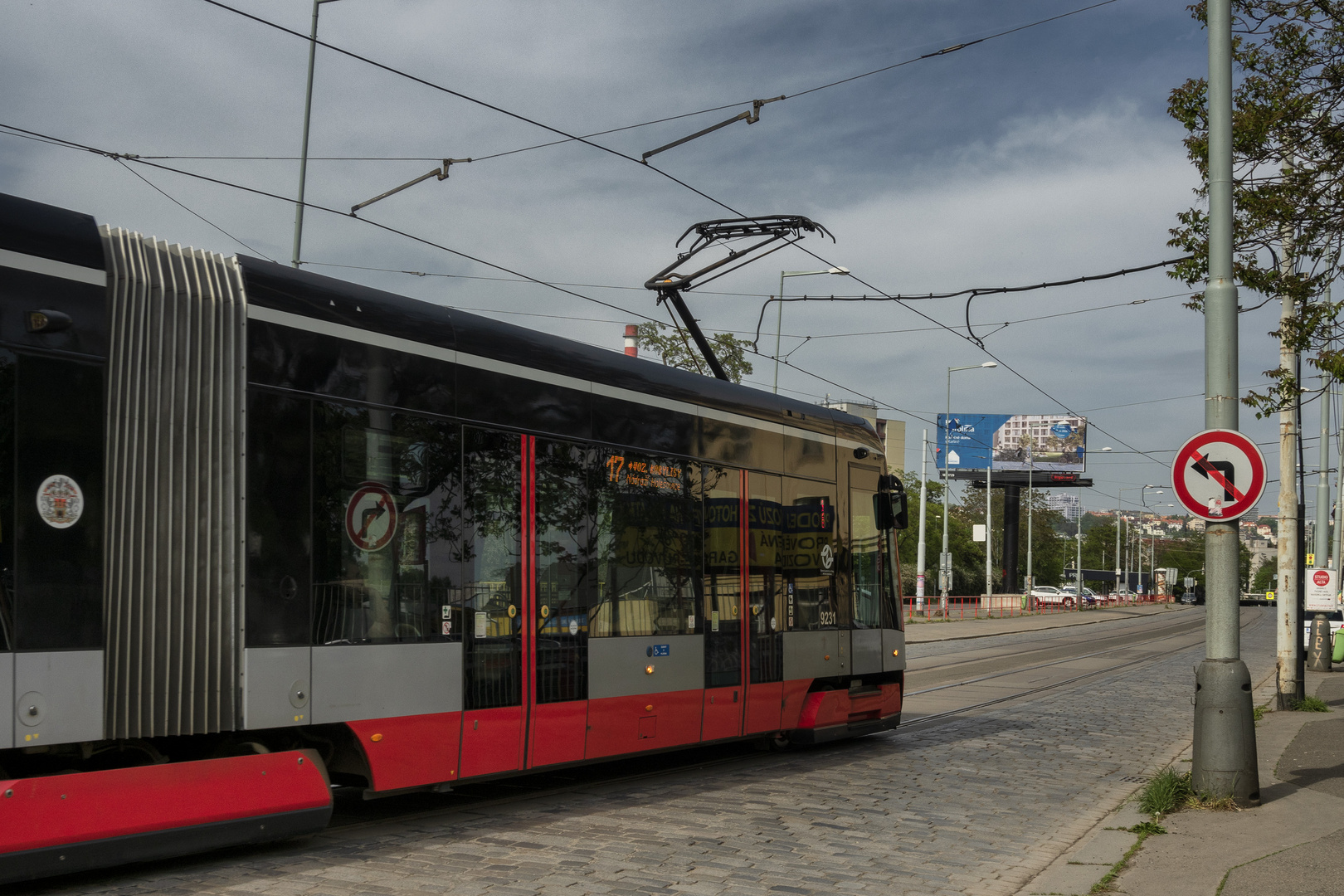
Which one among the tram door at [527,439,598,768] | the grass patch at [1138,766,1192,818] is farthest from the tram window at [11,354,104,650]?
the grass patch at [1138,766,1192,818]

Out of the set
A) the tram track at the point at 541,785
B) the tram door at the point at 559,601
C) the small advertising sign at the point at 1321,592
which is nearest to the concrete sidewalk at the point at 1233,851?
the tram door at the point at 559,601

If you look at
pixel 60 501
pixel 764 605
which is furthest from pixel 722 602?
pixel 60 501

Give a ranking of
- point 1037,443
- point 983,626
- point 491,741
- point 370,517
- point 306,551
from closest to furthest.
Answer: point 306,551, point 370,517, point 491,741, point 983,626, point 1037,443

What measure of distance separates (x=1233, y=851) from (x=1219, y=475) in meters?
2.76

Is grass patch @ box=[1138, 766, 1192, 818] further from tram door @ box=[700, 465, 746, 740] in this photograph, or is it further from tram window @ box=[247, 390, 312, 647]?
tram window @ box=[247, 390, 312, 647]

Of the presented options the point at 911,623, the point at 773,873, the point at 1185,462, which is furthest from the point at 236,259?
the point at 911,623

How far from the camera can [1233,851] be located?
6992 mm

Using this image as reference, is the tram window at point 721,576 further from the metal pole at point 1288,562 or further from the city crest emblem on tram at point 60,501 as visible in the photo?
the metal pole at point 1288,562

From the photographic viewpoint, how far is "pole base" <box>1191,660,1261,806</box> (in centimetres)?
828

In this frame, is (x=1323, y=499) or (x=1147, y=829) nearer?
(x=1147, y=829)

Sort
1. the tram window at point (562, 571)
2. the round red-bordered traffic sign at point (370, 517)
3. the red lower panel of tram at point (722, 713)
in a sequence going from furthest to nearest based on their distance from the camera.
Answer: the red lower panel of tram at point (722, 713) → the tram window at point (562, 571) → the round red-bordered traffic sign at point (370, 517)

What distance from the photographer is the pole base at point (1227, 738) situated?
8.28 meters

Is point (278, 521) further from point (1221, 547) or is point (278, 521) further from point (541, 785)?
point (1221, 547)

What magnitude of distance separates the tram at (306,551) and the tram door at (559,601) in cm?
2
